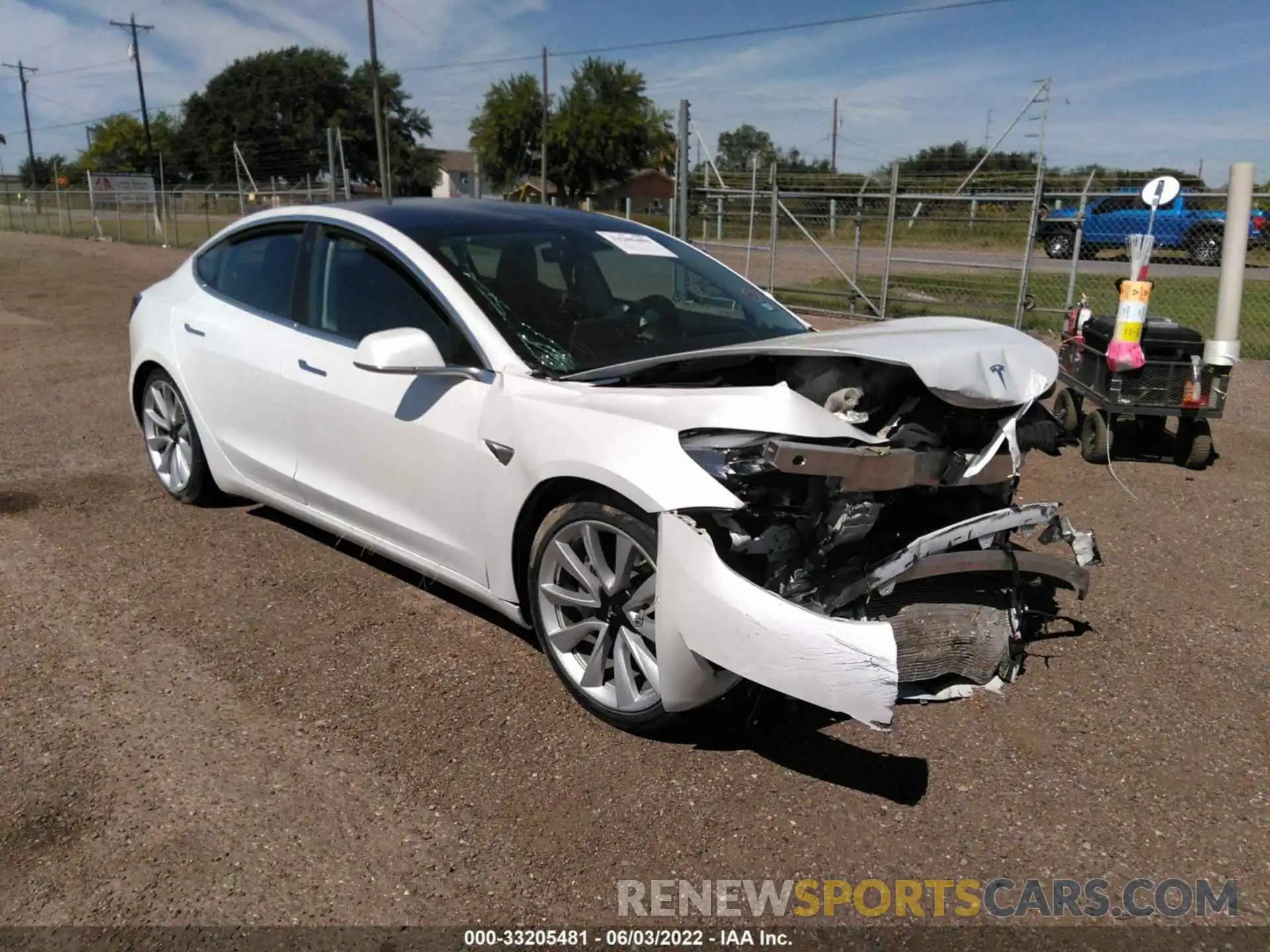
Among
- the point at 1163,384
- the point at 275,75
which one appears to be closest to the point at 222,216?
the point at 1163,384

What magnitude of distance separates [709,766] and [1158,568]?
2.81 meters

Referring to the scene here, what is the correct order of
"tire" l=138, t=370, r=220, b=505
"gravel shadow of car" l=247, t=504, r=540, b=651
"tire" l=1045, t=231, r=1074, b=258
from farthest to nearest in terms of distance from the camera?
"tire" l=1045, t=231, r=1074, b=258 → "tire" l=138, t=370, r=220, b=505 → "gravel shadow of car" l=247, t=504, r=540, b=651

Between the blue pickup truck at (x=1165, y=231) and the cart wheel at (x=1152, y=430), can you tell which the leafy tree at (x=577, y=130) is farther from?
the cart wheel at (x=1152, y=430)

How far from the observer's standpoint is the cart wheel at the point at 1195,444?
6387 mm

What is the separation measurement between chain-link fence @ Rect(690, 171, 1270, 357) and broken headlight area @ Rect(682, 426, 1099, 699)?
828 centimetres

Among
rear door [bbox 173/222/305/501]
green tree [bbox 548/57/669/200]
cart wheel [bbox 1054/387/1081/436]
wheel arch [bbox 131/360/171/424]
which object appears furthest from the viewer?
green tree [bbox 548/57/669/200]

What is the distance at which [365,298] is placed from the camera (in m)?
4.07

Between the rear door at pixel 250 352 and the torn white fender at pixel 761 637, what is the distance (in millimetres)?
2161

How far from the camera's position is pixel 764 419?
2797mm

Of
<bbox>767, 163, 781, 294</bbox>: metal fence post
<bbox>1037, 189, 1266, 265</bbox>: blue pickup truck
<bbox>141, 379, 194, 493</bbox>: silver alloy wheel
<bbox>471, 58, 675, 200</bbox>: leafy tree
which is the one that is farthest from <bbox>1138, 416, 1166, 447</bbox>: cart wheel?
<bbox>471, 58, 675, 200</bbox>: leafy tree

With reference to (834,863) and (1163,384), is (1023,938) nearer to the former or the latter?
(834,863)

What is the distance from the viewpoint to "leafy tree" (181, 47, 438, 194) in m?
79.9

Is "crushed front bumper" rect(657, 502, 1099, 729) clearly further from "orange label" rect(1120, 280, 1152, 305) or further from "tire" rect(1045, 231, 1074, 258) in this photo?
"tire" rect(1045, 231, 1074, 258)

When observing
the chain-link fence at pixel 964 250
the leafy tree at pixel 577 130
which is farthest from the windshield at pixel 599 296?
the leafy tree at pixel 577 130
